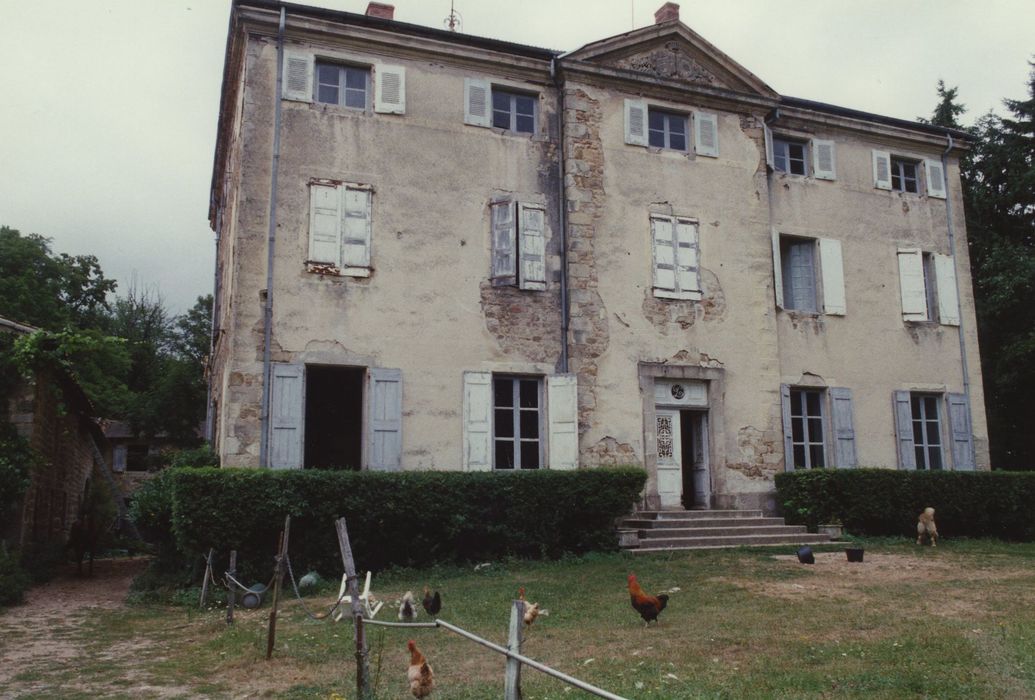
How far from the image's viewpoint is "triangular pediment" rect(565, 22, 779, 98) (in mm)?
15094

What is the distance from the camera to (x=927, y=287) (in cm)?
1780

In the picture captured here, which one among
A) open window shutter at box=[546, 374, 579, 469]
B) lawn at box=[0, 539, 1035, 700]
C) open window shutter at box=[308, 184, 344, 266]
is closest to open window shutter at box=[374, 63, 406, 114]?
open window shutter at box=[308, 184, 344, 266]

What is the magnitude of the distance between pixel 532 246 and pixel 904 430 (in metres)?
8.19

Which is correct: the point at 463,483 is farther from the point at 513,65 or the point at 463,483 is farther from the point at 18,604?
the point at 513,65

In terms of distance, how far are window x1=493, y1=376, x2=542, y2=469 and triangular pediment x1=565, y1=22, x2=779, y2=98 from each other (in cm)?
573

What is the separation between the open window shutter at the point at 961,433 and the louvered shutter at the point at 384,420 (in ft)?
36.0

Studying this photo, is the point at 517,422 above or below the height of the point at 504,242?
below

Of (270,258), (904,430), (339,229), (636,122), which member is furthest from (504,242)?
(904,430)

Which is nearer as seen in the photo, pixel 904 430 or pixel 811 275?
pixel 904 430

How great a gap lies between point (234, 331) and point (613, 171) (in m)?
6.87

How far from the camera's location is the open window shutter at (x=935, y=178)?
714 inches

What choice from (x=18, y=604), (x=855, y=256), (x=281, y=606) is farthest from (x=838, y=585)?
(x=18, y=604)

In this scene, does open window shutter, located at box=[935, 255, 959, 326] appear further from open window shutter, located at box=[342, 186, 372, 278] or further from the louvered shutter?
open window shutter, located at box=[342, 186, 372, 278]

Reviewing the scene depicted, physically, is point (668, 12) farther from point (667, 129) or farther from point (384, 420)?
point (384, 420)
